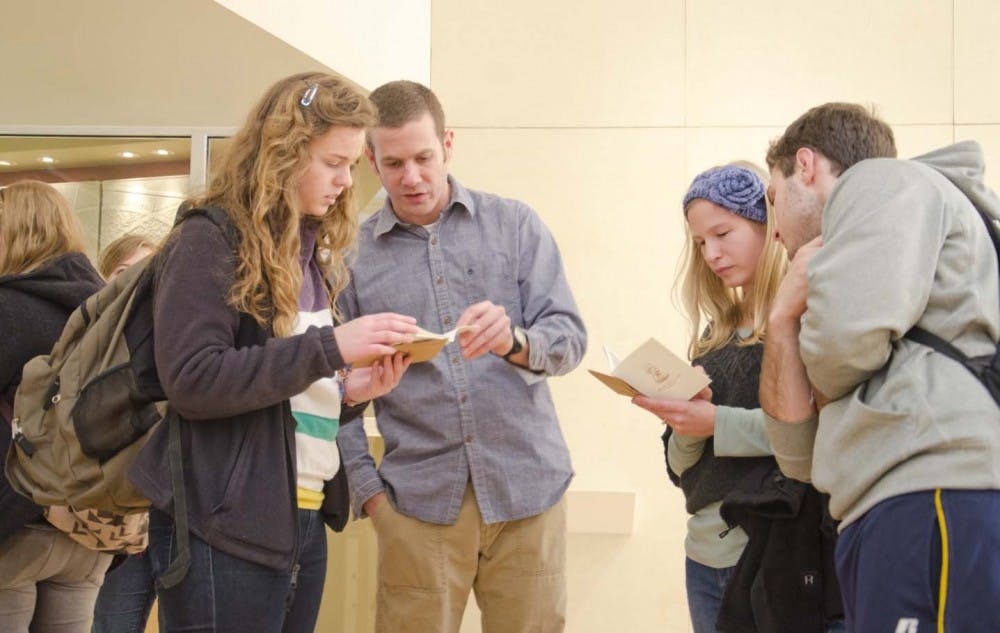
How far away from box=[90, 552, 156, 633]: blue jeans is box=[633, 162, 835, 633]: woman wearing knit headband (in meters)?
1.31

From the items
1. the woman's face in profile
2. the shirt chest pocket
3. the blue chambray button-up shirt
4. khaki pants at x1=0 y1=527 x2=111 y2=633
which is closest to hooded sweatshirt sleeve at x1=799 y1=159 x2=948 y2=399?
the blue chambray button-up shirt

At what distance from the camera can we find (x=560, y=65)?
4695mm

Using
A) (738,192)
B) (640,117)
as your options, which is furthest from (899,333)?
(640,117)

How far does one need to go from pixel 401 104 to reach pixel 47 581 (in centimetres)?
165

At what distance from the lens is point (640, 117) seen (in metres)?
4.64

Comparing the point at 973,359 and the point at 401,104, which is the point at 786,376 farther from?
the point at 401,104

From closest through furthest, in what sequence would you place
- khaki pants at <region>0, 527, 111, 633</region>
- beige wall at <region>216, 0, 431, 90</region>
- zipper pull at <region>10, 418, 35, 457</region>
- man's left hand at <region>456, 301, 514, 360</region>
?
1. zipper pull at <region>10, 418, 35, 457</region>
2. man's left hand at <region>456, 301, 514, 360</region>
3. khaki pants at <region>0, 527, 111, 633</region>
4. beige wall at <region>216, 0, 431, 90</region>

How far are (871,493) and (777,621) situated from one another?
0.56 m

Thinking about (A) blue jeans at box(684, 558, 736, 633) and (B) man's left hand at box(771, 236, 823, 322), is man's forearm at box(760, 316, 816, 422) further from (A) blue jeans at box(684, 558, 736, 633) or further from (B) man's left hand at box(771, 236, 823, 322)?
(A) blue jeans at box(684, 558, 736, 633)

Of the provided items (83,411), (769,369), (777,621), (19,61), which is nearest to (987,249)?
(769,369)

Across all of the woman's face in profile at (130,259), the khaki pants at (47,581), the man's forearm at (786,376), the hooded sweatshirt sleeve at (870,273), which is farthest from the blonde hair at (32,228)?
the hooded sweatshirt sleeve at (870,273)

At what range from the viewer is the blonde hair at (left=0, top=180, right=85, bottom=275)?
120 inches

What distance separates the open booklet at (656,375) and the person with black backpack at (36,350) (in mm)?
1478

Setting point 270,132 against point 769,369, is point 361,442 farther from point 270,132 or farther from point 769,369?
point 769,369
